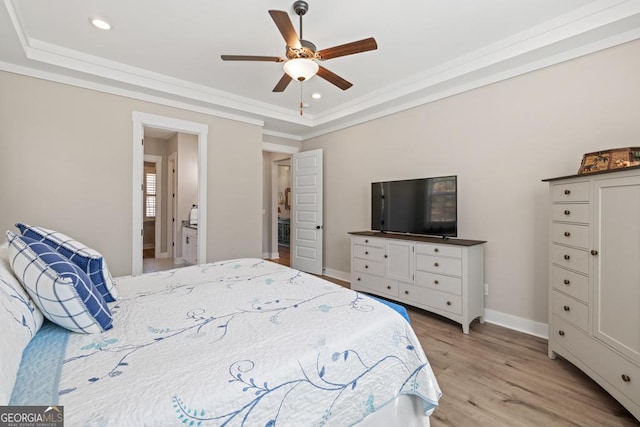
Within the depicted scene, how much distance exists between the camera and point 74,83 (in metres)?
2.96

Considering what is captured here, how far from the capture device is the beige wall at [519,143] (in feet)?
7.57

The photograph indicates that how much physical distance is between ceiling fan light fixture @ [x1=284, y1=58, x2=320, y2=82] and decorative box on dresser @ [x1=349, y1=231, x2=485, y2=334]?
2064 millimetres

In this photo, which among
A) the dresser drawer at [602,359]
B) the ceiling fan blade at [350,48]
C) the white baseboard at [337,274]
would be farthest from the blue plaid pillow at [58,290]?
the white baseboard at [337,274]

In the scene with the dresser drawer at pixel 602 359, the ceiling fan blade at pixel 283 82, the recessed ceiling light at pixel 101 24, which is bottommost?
the dresser drawer at pixel 602 359

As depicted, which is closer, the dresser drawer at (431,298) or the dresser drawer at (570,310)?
the dresser drawer at (570,310)

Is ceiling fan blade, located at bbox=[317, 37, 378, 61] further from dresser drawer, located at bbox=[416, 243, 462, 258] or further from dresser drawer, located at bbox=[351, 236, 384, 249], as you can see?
dresser drawer, located at bbox=[351, 236, 384, 249]

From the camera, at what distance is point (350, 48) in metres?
1.97

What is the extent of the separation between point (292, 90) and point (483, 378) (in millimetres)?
3567

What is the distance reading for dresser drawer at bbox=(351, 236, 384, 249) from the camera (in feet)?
11.6

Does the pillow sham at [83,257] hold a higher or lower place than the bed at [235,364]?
higher

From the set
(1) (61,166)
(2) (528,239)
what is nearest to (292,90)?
(1) (61,166)

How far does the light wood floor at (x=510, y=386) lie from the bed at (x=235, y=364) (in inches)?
25.3

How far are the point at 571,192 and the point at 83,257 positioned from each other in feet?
10.2

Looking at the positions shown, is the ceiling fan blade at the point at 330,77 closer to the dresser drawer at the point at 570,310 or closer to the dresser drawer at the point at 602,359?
the dresser drawer at the point at 570,310
